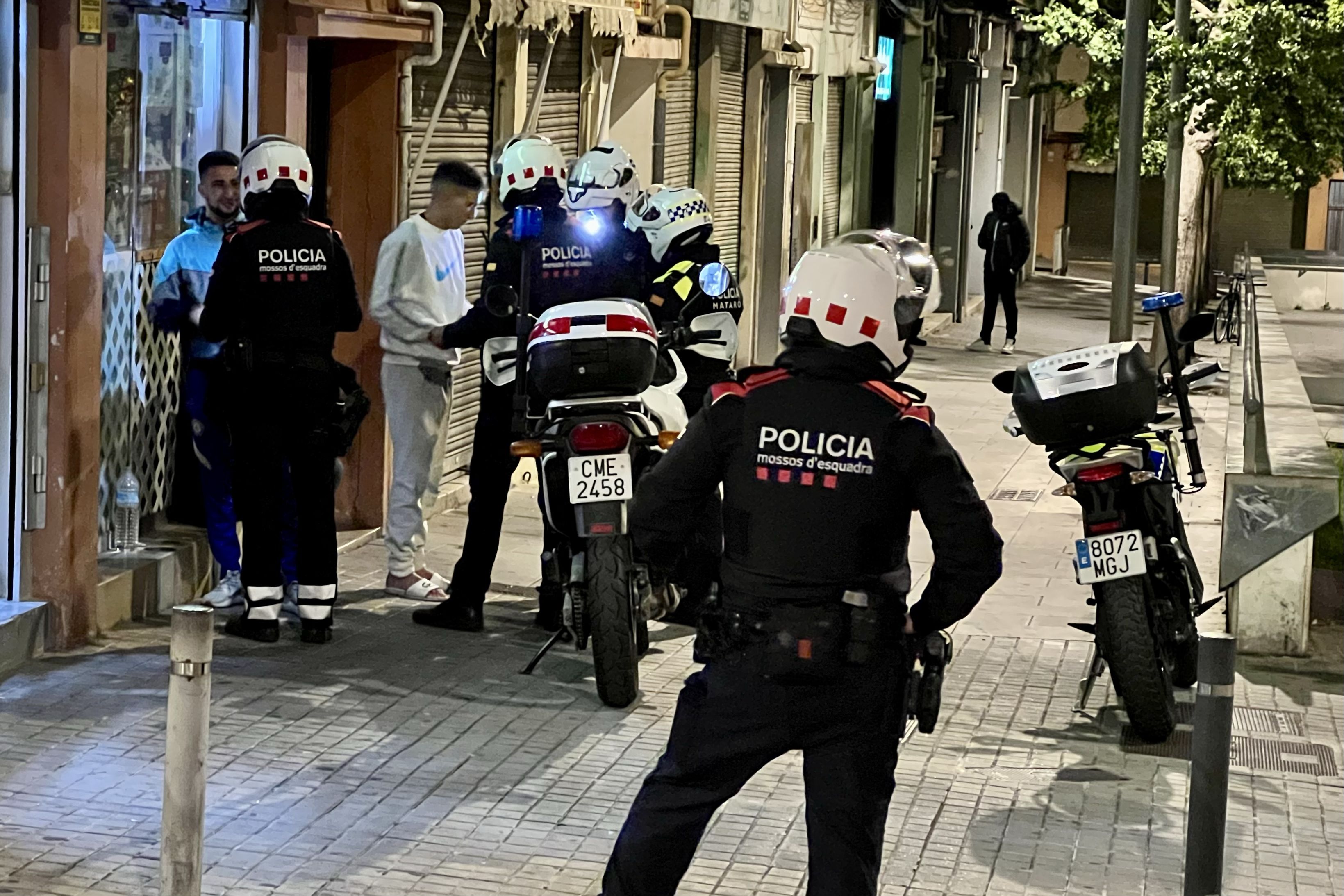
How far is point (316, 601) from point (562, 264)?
1.61 metres

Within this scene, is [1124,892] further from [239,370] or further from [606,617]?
[239,370]

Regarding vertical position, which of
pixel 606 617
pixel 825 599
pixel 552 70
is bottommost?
pixel 606 617

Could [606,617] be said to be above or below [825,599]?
below

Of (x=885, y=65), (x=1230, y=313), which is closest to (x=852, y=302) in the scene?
(x=1230, y=313)

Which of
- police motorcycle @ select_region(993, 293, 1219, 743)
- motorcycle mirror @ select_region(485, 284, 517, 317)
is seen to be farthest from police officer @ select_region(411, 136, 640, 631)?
police motorcycle @ select_region(993, 293, 1219, 743)

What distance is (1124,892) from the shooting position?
5.67m

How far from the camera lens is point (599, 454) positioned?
708 cm

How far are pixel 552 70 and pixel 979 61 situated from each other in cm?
1730

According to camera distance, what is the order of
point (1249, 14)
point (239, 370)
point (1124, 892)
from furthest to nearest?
point (1249, 14), point (239, 370), point (1124, 892)

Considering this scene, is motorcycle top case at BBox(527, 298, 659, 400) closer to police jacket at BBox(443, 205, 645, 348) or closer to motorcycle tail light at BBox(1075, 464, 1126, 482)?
police jacket at BBox(443, 205, 645, 348)

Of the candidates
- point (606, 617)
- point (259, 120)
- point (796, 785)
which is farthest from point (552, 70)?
point (796, 785)

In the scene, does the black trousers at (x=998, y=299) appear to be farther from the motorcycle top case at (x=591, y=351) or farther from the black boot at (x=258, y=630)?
the motorcycle top case at (x=591, y=351)

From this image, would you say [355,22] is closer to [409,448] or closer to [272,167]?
[272,167]

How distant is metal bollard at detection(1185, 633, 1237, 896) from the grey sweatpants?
4979mm
